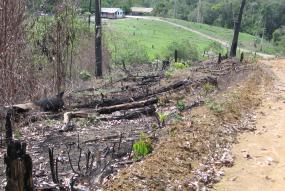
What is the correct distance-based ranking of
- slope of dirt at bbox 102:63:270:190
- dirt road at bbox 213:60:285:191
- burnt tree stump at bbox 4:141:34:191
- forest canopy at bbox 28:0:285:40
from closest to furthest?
burnt tree stump at bbox 4:141:34:191 < slope of dirt at bbox 102:63:270:190 < dirt road at bbox 213:60:285:191 < forest canopy at bbox 28:0:285:40

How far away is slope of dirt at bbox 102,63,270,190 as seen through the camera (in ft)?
28.4

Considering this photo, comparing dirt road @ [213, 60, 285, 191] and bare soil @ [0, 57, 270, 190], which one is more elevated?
bare soil @ [0, 57, 270, 190]

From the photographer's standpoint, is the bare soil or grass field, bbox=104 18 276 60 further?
grass field, bbox=104 18 276 60

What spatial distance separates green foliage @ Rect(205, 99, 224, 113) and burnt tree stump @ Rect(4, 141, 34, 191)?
848 cm

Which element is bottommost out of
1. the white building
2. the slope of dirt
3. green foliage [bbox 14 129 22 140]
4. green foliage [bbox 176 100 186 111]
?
the slope of dirt

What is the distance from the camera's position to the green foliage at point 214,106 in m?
14.2

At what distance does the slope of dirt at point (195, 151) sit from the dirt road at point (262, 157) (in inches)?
11.1

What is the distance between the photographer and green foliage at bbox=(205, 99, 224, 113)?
46.6 ft

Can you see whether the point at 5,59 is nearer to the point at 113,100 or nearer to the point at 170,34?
the point at 113,100

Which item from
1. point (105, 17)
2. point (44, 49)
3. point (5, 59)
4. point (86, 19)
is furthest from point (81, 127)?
point (105, 17)

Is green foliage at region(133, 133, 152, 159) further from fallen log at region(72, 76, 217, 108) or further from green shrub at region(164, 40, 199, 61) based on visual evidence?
green shrub at region(164, 40, 199, 61)

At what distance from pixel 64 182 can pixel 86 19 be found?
20.8 metres

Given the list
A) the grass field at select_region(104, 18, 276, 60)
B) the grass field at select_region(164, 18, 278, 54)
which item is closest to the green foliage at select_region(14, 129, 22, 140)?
the grass field at select_region(104, 18, 276, 60)

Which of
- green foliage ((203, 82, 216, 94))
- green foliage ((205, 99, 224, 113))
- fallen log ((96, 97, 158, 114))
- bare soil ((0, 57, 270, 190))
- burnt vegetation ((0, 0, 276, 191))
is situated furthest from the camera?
green foliage ((203, 82, 216, 94))
